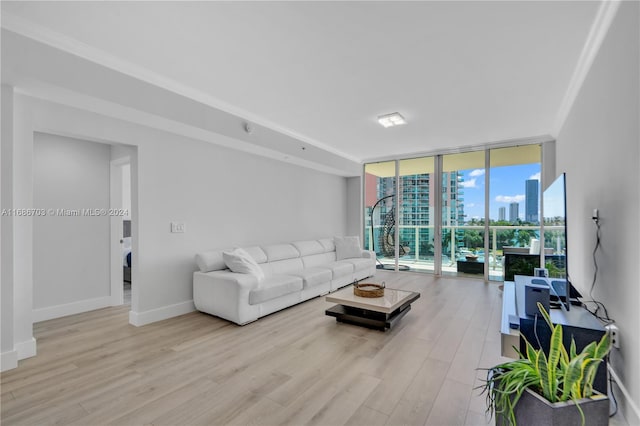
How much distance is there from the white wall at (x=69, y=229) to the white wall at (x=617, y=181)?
205 inches

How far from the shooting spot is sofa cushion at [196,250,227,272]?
375 cm

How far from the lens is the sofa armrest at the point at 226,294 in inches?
129

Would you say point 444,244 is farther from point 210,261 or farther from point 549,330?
point 210,261

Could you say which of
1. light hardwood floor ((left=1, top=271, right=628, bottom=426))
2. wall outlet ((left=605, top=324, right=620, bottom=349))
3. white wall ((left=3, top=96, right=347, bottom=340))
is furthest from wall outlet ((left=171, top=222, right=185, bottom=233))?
wall outlet ((left=605, top=324, right=620, bottom=349))

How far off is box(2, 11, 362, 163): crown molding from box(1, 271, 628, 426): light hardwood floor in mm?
2582

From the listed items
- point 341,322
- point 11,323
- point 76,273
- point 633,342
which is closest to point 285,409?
point 341,322

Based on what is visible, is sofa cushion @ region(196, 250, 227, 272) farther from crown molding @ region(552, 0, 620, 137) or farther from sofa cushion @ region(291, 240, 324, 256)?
crown molding @ region(552, 0, 620, 137)

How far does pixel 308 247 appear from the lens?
5.48 metres

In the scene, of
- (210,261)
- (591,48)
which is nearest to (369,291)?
(210,261)

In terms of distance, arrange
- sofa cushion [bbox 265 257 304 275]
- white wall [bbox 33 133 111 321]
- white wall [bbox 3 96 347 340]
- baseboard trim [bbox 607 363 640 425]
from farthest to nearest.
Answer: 1. sofa cushion [bbox 265 257 304 275]
2. white wall [bbox 33 133 111 321]
3. white wall [bbox 3 96 347 340]
4. baseboard trim [bbox 607 363 640 425]

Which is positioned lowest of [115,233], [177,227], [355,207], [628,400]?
[628,400]

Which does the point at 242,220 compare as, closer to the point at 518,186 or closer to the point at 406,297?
the point at 406,297

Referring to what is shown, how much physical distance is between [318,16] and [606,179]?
2341mm

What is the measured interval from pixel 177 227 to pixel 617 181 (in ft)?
13.5
